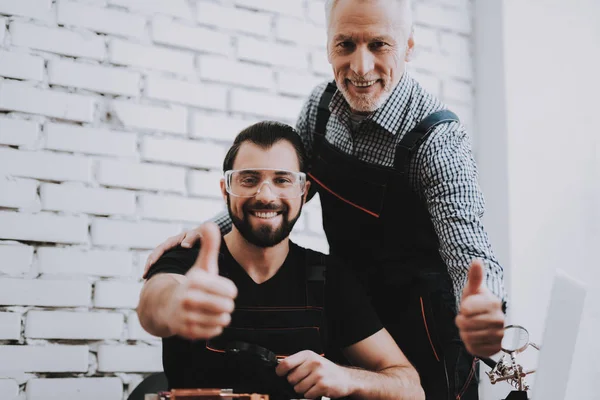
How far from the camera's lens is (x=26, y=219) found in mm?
1724

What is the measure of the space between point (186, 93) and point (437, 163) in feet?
2.83

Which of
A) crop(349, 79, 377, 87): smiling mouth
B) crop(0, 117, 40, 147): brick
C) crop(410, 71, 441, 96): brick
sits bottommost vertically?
crop(0, 117, 40, 147): brick

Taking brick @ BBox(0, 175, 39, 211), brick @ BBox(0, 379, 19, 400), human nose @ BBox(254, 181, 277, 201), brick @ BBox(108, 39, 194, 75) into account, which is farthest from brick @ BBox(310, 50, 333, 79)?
brick @ BBox(0, 379, 19, 400)

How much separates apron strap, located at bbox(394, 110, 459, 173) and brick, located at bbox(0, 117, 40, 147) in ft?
3.24

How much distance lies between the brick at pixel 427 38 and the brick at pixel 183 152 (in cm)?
89

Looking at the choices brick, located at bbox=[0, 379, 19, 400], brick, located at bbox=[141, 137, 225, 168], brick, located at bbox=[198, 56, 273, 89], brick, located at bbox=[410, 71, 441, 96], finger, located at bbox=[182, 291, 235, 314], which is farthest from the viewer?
brick, located at bbox=[410, 71, 441, 96]

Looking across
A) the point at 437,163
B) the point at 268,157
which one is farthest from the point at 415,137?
the point at 268,157

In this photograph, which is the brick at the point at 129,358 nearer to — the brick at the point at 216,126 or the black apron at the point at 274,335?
the black apron at the point at 274,335

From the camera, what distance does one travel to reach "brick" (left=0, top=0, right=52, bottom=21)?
69.0 inches

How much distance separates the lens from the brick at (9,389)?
65.4 inches

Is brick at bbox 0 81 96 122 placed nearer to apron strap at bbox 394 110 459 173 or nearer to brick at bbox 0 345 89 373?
brick at bbox 0 345 89 373

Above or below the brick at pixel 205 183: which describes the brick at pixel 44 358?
below

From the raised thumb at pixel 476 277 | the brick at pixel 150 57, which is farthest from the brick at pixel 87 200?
the raised thumb at pixel 476 277

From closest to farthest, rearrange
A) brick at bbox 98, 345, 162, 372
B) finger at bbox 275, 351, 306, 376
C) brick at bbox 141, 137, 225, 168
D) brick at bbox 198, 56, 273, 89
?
1. finger at bbox 275, 351, 306, 376
2. brick at bbox 98, 345, 162, 372
3. brick at bbox 141, 137, 225, 168
4. brick at bbox 198, 56, 273, 89
